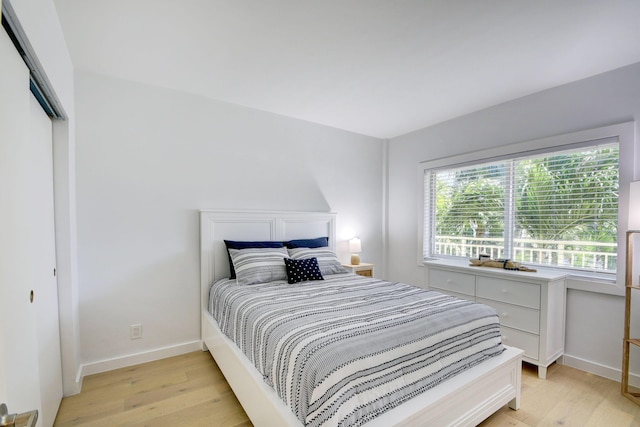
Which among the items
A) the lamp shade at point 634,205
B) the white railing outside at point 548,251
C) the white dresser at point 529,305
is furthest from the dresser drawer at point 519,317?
the lamp shade at point 634,205

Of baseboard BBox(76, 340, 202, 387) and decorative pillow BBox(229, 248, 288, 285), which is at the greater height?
decorative pillow BBox(229, 248, 288, 285)

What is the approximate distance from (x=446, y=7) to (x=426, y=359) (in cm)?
197

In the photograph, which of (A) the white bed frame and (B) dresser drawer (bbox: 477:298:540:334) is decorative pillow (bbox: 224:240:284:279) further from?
(B) dresser drawer (bbox: 477:298:540:334)

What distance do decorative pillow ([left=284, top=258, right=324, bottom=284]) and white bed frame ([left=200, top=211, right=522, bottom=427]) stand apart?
2.16 ft

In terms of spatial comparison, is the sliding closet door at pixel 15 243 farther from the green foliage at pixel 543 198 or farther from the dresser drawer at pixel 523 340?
the green foliage at pixel 543 198

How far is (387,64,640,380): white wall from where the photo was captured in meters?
2.37

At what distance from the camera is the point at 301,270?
2.72m

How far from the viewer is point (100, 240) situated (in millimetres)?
2465

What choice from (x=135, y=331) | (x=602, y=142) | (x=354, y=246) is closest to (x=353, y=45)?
(x=602, y=142)

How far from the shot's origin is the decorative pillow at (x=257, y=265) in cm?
262

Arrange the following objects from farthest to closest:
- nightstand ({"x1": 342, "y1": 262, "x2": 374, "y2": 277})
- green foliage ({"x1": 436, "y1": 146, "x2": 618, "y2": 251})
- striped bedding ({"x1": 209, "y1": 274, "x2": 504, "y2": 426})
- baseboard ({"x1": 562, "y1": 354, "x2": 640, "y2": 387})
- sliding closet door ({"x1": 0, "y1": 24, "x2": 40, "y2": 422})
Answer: nightstand ({"x1": 342, "y1": 262, "x2": 374, "y2": 277}), green foliage ({"x1": 436, "y1": 146, "x2": 618, "y2": 251}), baseboard ({"x1": 562, "y1": 354, "x2": 640, "y2": 387}), striped bedding ({"x1": 209, "y1": 274, "x2": 504, "y2": 426}), sliding closet door ({"x1": 0, "y1": 24, "x2": 40, "y2": 422})

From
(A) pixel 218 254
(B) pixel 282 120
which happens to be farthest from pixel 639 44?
(A) pixel 218 254

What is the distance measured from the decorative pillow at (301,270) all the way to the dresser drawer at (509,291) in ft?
5.14

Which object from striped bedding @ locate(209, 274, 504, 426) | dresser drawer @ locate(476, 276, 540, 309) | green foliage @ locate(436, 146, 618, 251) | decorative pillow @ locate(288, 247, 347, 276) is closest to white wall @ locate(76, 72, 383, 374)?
decorative pillow @ locate(288, 247, 347, 276)
